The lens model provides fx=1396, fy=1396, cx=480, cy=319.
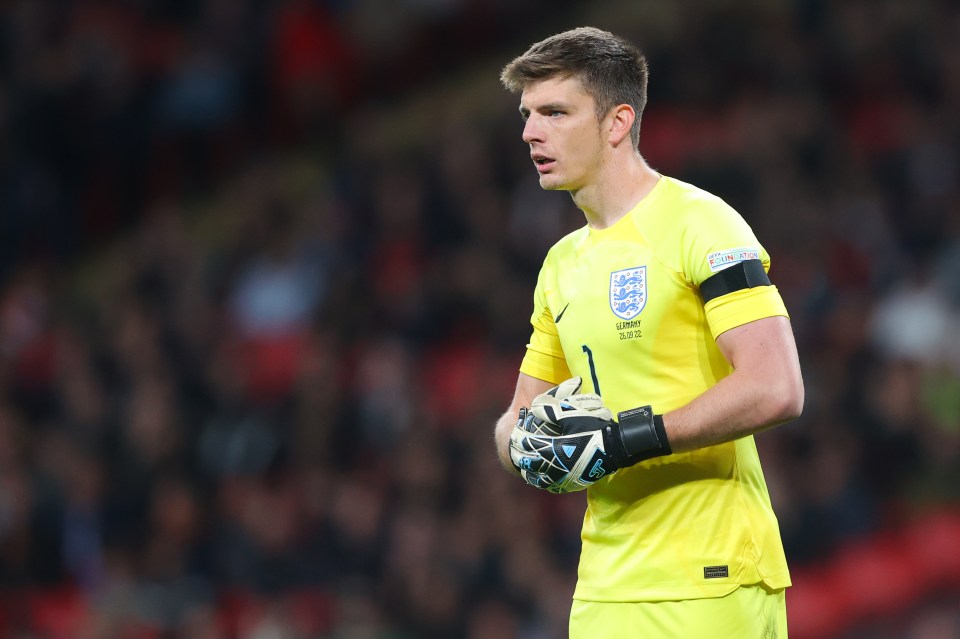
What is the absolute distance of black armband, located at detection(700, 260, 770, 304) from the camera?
3.52 m

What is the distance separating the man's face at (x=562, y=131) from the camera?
3.81 metres

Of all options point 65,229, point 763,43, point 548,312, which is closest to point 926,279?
point 763,43

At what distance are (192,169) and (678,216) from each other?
35.5ft

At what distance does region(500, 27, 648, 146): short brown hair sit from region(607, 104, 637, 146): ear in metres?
0.02

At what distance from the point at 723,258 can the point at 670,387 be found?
1.29 ft

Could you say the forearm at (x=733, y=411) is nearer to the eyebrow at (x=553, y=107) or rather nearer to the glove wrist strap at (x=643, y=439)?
the glove wrist strap at (x=643, y=439)

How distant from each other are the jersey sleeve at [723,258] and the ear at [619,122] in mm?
328

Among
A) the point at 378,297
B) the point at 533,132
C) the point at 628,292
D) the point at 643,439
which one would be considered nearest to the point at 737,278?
the point at 628,292

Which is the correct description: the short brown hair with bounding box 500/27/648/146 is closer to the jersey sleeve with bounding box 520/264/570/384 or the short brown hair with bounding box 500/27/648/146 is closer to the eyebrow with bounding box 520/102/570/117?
the eyebrow with bounding box 520/102/570/117

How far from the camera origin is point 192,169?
13922mm

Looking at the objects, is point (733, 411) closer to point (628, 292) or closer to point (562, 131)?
point (628, 292)

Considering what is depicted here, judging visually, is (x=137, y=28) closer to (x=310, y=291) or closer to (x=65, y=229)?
(x=65, y=229)

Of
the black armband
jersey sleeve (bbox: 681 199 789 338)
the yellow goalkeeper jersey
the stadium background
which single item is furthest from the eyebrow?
the stadium background

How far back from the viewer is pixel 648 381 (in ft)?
12.3
